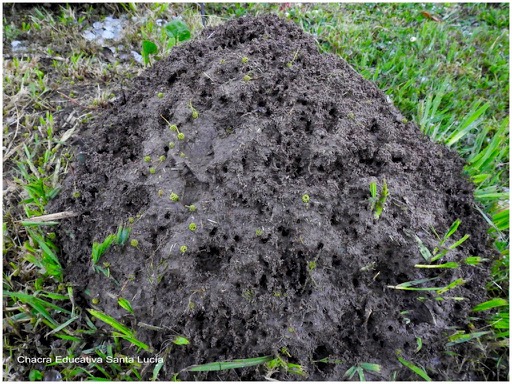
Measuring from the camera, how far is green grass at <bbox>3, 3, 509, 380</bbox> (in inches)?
72.9

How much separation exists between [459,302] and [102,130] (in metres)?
1.97

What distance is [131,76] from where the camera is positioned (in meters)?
2.98

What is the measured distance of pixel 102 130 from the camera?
230cm

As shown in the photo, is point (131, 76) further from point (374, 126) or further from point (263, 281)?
point (263, 281)

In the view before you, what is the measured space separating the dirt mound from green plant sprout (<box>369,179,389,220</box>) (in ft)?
0.09

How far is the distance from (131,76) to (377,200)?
79.1 inches

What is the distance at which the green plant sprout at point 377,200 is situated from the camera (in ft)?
5.89

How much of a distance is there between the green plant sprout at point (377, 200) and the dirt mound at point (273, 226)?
28 mm

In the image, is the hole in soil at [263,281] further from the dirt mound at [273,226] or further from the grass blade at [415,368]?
the grass blade at [415,368]

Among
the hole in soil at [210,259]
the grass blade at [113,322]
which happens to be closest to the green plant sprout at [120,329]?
the grass blade at [113,322]

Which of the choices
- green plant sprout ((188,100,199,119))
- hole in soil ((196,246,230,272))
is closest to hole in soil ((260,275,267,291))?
hole in soil ((196,246,230,272))

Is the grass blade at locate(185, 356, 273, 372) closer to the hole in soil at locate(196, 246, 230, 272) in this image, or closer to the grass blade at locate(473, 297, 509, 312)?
the hole in soil at locate(196, 246, 230, 272)

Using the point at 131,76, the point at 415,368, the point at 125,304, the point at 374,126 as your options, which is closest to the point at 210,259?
the point at 125,304

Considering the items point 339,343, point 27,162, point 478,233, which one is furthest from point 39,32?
point 478,233
